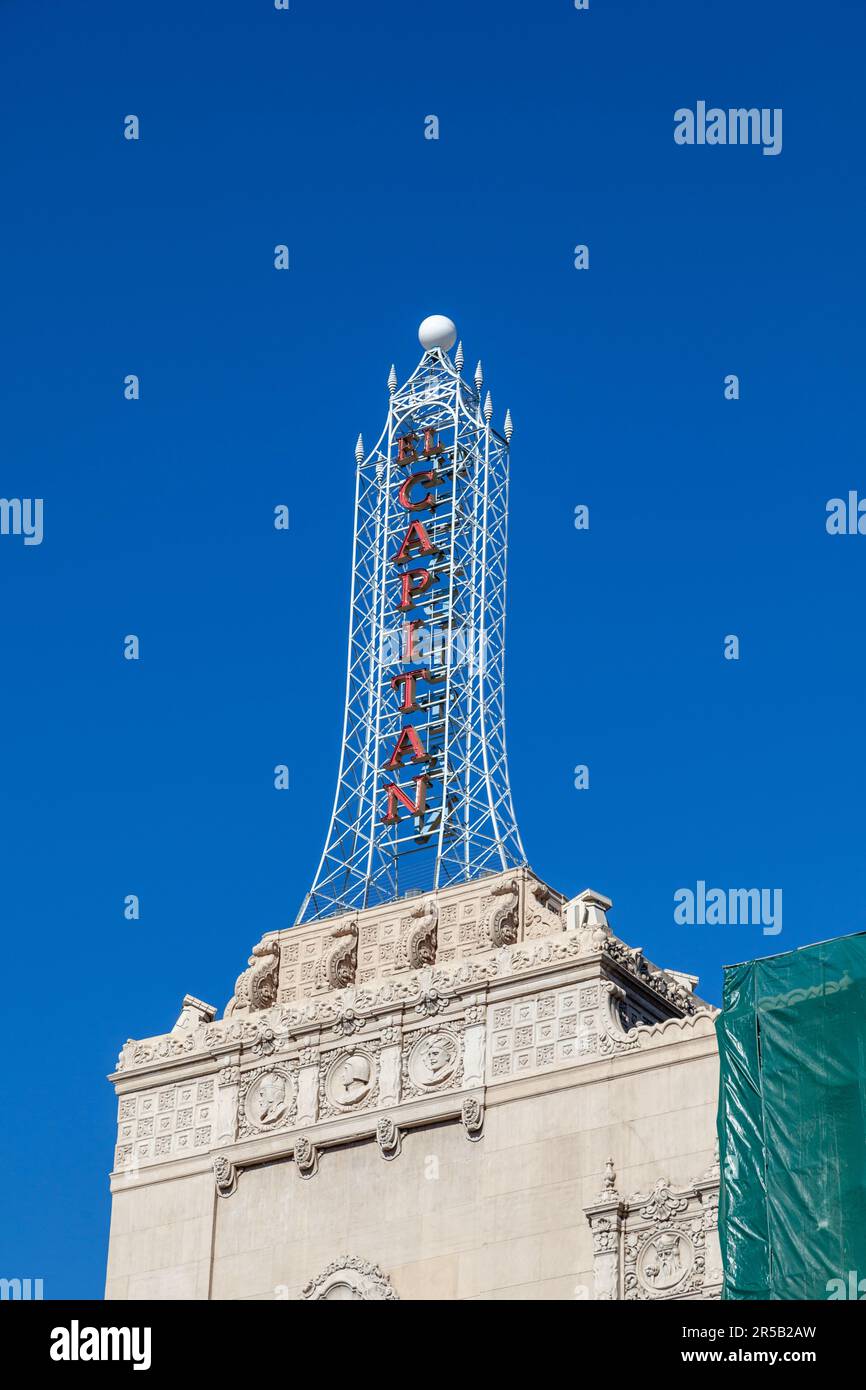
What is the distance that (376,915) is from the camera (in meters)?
67.1

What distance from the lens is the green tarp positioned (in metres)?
52.1

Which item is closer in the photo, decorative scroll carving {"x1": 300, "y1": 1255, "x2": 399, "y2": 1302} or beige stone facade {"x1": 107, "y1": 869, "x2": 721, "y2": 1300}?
beige stone facade {"x1": 107, "y1": 869, "x2": 721, "y2": 1300}

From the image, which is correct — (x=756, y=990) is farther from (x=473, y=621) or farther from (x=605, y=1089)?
(x=473, y=621)

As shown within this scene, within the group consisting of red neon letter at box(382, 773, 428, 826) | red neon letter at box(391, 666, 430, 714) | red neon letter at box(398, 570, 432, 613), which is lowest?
red neon letter at box(382, 773, 428, 826)

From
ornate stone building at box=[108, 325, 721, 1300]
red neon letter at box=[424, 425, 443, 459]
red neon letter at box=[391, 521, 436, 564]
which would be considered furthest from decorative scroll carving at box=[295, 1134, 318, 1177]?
red neon letter at box=[424, 425, 443, 459]

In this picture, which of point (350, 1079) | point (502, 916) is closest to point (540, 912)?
point (502, 916)

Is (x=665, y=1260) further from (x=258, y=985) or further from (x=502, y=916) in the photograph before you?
(x=258, y=985)

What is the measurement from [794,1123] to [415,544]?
2533 cm

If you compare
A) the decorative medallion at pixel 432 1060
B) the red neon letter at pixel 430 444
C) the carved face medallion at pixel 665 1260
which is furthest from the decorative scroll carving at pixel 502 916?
the red neon letter at pixel 430 444

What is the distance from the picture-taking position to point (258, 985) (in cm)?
6750

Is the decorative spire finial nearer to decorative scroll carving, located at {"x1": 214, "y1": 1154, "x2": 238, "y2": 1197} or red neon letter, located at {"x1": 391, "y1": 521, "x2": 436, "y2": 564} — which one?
decorative scroll carving, located at {"x1": 214, "y1": 1154, "x2": 238, "y2": 1197}

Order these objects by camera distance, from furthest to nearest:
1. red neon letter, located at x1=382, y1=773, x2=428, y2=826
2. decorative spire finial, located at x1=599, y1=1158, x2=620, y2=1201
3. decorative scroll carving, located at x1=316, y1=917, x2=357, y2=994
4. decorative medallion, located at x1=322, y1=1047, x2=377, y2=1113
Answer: red neon letter, located at x1=382, y1=773, x2=428, y2=826
decorative scroll carving, located at x1=316, y1=917, x2=357, y2=994
decorative medallion, located at x1=322, y1=1047, x2=377, y2=1113
decorative spire finial, located at x1=599, y1=1158, x2=620, y2=1201

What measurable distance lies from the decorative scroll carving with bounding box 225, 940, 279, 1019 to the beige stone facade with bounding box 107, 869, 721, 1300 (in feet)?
0.22
